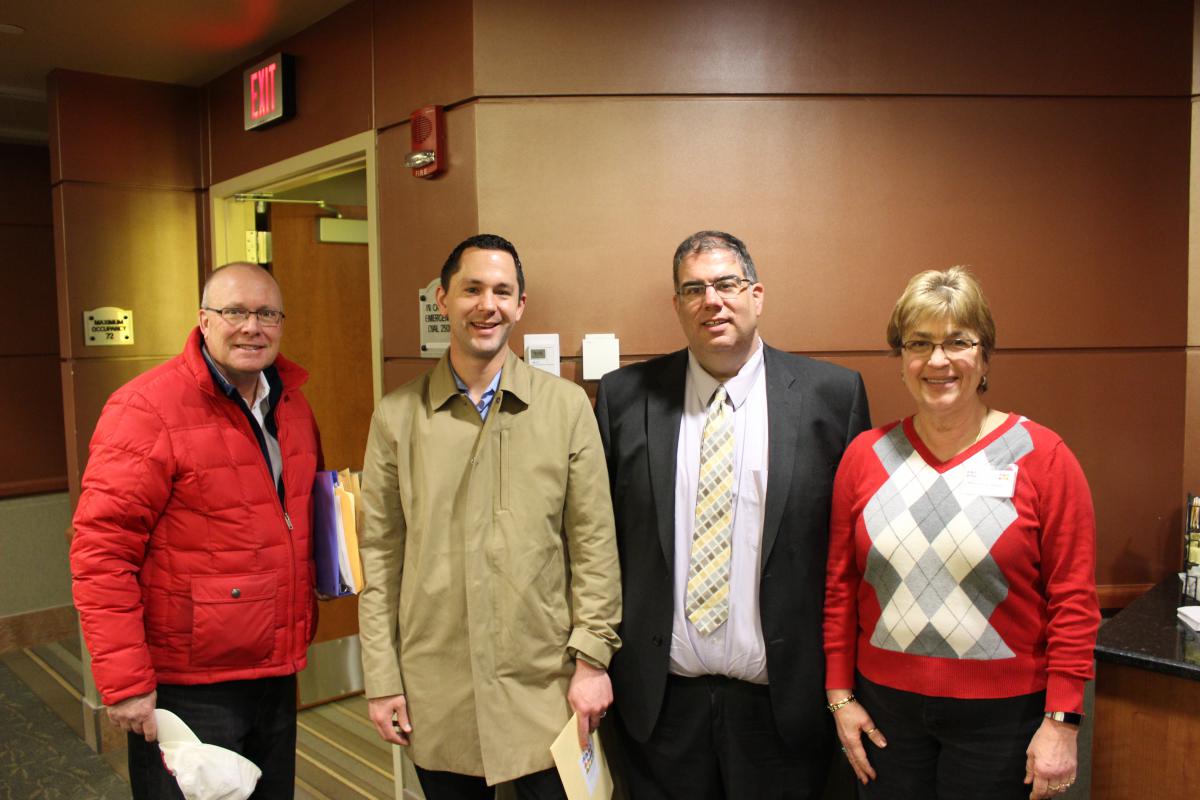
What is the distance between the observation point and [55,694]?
409 centimetres

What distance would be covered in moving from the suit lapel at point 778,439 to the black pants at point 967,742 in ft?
1.34

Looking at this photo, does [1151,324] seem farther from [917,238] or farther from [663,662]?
[663,662]

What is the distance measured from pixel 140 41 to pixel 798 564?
124 inches

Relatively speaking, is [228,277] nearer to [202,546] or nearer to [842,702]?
[202,546]

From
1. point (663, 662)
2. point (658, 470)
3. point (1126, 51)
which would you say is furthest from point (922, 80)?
point (663, 662)

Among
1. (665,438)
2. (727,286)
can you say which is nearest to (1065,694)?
(665,438)

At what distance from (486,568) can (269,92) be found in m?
2.36

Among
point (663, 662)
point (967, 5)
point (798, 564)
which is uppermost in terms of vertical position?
point (967, 5)

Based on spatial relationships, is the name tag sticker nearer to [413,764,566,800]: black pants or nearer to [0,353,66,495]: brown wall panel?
[413,764,566,800]: black pants

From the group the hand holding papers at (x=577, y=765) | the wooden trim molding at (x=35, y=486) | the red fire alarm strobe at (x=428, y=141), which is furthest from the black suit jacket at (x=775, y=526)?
the wooden trim molding at (x=35, y=486)

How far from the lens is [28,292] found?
15.9 feet

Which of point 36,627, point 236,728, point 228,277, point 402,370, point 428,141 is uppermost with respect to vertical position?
point 428,141

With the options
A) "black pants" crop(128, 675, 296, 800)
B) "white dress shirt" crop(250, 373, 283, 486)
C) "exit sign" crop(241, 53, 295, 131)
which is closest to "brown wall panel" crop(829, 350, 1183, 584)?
"white dress shirt" crop(250, 373, 283, 486)

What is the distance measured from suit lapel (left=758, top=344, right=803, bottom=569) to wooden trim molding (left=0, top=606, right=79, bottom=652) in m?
4.55
